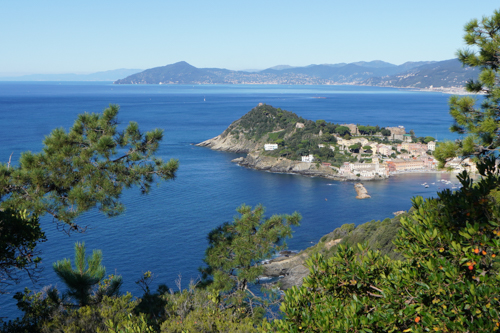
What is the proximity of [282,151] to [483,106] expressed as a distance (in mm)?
51892

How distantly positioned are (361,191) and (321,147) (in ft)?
57.9

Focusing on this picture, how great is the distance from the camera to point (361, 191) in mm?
40312

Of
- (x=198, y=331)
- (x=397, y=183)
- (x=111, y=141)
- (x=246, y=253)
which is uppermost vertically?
(x=111, y=141)

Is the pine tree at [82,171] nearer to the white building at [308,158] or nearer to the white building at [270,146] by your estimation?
the white building at [308,158]

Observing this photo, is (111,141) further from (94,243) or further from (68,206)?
(94,243)

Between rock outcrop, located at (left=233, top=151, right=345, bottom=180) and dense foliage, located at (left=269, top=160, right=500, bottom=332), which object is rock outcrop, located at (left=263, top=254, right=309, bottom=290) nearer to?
dense foliage, located at (left=269, top=160, right=500, bottom=332)

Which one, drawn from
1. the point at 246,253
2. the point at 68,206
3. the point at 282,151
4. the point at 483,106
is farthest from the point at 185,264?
the point at 282,151

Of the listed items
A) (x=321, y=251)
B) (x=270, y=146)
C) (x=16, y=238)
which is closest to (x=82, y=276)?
(x=16, y=238)

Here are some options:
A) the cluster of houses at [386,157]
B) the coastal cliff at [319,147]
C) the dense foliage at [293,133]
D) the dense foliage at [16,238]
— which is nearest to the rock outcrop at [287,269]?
the coastal cliff at [319,147]

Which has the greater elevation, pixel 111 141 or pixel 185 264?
pixel 111 141

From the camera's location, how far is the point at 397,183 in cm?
4566

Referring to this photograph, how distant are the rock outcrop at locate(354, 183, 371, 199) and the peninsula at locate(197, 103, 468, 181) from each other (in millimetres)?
4673

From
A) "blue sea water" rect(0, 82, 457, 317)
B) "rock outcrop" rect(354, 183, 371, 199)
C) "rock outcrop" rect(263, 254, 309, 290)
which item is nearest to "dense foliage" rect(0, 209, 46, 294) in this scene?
"blue sea water" rect(0, 82, 457, 317)

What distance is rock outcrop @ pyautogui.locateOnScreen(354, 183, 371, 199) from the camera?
3896cm
